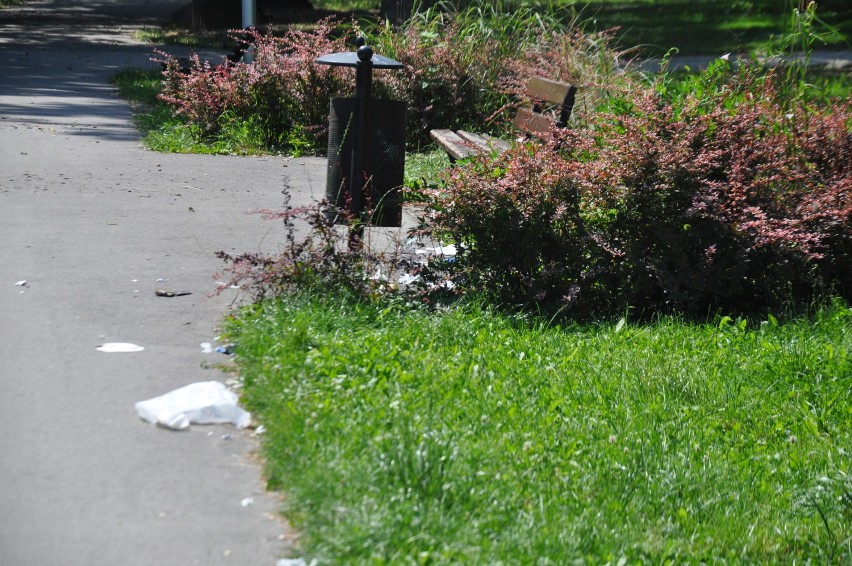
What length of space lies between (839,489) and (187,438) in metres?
2.92

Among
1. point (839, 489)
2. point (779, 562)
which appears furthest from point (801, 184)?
point (779, 562)

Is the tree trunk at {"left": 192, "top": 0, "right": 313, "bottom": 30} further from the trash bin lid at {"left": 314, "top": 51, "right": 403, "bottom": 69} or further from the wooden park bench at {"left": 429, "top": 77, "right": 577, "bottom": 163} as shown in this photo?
the trash bin lid at {"left": 314, "top": 51, "right": 403, "bottom": 69}

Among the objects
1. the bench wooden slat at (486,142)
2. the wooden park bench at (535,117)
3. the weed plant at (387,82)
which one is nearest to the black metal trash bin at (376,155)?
the wooden park bench at (535,117)

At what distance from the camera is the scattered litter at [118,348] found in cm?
561

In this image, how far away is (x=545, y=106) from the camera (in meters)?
10.4

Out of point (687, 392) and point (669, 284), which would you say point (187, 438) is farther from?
point (669, 284)

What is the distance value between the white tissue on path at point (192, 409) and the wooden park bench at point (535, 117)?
13.2ft

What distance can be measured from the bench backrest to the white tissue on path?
13.8ft

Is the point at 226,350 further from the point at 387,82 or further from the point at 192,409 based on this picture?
the point at 387,82

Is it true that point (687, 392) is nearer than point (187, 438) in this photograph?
No

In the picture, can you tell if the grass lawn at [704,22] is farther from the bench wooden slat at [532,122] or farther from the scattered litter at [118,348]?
the scattered litter at [118,348]

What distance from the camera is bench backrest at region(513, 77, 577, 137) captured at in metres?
8.84

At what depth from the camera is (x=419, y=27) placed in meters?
14.2

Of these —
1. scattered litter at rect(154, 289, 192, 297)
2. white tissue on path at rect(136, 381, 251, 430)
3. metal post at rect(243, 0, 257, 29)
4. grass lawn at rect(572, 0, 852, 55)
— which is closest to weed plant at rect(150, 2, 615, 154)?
metal post at rect(243, 0, 257, 29)
